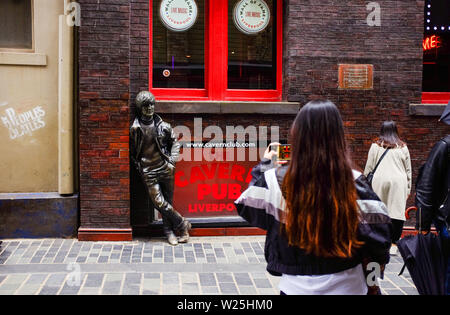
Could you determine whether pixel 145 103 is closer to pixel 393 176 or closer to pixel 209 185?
pixel 209 185

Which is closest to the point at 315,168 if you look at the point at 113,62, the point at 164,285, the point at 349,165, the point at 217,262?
the point at 349,165

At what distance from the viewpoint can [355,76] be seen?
8.06m

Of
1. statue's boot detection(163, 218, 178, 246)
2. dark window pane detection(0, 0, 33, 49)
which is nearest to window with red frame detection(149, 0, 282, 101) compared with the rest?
dark window pane detection(0, 0, 33, 49)

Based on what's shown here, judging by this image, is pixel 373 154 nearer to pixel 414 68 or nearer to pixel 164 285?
pixel 414 68

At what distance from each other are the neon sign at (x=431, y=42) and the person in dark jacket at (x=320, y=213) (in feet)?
22.0

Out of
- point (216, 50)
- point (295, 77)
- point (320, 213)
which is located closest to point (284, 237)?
point (320, 213)

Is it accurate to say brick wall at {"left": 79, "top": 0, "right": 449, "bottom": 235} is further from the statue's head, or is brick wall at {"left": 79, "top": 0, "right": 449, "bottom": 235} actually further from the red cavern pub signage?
the red cavern pub signage

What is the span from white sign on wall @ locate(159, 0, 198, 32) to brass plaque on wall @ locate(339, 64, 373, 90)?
2564 millimetres

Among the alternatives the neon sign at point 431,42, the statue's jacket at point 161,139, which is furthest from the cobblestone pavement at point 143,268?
the neon sign at point 431,42

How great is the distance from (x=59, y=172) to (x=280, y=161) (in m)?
5.55

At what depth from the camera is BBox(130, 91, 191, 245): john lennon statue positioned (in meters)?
7.29

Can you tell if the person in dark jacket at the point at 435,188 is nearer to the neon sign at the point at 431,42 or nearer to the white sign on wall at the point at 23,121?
the neon sign at the point at 431,42

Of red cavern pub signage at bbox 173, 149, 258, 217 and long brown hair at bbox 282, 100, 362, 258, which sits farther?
red cavern pub signage at bbox 173, 149, 258, 217

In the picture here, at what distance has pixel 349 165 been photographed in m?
2.56
